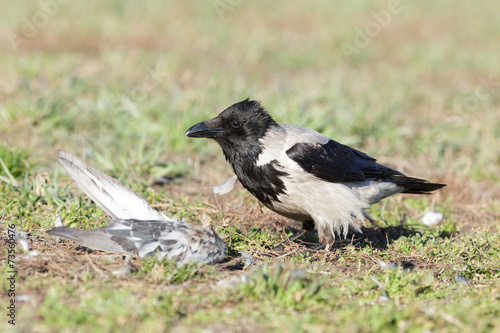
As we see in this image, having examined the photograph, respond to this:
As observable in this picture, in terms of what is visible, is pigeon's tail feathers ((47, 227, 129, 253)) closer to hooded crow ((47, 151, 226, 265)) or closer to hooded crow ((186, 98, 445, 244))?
hooded crow ((47, 151, 226, 265))

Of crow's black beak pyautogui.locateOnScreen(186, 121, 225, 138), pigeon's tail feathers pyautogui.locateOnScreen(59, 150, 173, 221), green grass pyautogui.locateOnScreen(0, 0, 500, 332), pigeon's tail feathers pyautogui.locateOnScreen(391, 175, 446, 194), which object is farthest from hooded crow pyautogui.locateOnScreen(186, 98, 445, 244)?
pigeon's tail feathers pyautogui.locateOnScreen(59, 150, 173, 221)

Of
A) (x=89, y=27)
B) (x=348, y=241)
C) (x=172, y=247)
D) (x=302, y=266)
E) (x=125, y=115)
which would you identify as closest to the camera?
(x=172, y=247)

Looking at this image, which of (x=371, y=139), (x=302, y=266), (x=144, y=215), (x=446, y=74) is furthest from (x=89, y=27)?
(x=302, y=266)

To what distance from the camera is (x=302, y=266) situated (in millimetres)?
4121

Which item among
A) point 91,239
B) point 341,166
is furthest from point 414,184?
point 91,239

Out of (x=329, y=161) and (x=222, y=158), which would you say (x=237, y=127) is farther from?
(x=222, y=158)

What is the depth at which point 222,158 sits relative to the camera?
6996 mm

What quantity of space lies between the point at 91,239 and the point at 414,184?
3.02 m

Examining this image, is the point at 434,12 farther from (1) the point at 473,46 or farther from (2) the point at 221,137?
(2) the point at 221,137

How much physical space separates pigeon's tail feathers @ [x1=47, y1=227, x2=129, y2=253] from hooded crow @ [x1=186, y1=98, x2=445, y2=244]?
1.21 metres

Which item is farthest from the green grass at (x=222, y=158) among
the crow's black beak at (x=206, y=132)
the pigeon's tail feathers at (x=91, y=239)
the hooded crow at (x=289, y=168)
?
the crow's black beak at (x=206, y=132)

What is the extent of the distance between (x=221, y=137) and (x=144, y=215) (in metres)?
0.93

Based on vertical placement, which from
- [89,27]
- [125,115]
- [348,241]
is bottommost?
[348,241]

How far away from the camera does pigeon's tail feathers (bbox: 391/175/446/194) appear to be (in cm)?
524
